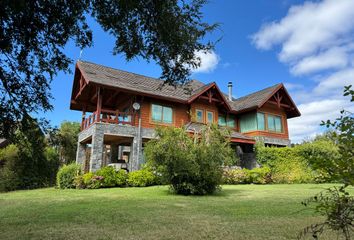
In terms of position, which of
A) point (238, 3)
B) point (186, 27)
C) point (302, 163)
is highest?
point (238, 3)

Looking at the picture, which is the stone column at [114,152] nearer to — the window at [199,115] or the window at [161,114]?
the window at [161,114]

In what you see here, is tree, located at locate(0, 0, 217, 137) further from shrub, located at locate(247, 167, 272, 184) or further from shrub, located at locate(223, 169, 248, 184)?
shrub, located at locate(247, 167, 272, 184)

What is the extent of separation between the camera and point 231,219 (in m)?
5.69

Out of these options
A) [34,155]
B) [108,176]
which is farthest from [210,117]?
[34,155]

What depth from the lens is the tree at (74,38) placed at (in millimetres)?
4766

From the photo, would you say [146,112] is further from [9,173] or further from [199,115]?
[9,173]

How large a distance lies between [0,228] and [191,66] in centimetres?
496

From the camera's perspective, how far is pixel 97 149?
16281 millimetres

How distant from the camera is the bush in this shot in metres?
A: 14.6

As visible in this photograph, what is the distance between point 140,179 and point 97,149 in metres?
3.57

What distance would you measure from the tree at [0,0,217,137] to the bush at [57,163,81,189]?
10.5 m

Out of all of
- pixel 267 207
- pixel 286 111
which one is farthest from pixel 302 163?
pixel 267 207

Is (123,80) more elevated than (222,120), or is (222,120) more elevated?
(123,80)

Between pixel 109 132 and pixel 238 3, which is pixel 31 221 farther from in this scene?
pixel 109 132
